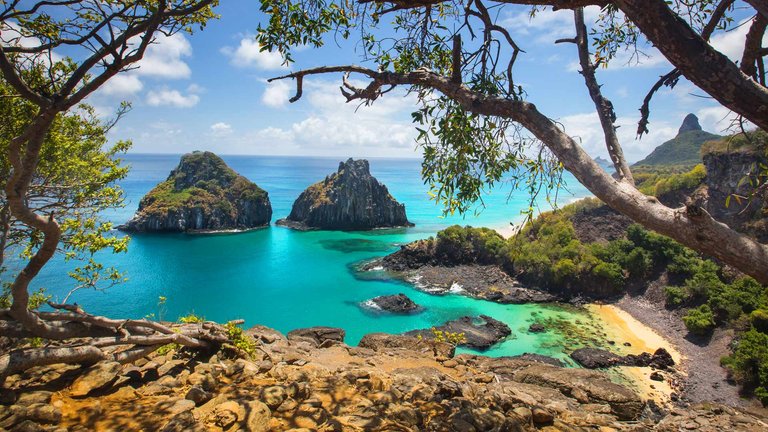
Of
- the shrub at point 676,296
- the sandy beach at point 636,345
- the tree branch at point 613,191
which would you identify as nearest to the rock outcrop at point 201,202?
the sandy beach at point 636,345

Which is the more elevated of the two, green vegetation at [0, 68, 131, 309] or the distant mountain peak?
the distant mountain peak

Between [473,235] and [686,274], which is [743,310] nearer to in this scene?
[686,274]

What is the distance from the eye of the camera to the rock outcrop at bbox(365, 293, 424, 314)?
111 feet

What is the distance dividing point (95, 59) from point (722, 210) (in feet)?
159

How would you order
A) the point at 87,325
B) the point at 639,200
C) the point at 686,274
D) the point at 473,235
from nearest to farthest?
the point at 639,200
the point at 87,325
the point at 686,274
the point at 473,235

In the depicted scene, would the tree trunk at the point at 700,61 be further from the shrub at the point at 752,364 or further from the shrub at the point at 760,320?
the shrub at the point at 760,320

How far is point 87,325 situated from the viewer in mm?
5547

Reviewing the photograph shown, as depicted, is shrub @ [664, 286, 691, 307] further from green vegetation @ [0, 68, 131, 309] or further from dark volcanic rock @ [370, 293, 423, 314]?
green vegetation @ [0, 68, 131, 309]

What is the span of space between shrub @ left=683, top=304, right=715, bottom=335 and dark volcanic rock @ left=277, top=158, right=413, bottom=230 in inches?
2087

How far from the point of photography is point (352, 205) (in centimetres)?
7406

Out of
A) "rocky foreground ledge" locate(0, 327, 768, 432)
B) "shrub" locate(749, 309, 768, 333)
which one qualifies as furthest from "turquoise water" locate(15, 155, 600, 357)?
"rocky foreground ledge" locate(0, 327, 768, 432)

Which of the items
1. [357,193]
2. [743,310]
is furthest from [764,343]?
[357,193]

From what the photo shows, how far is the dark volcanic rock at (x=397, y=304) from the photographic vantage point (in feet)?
111

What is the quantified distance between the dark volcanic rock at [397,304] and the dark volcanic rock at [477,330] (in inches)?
171
